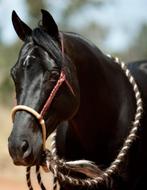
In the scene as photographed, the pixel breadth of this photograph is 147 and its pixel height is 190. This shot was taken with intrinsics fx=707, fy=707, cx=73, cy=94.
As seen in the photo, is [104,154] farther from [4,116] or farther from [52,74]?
[4,116]

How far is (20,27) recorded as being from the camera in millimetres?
4562

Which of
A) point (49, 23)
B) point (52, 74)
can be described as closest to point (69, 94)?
point (52, 74)

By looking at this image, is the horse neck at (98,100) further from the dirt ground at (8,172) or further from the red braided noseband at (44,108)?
the dirt ground at (8,172)

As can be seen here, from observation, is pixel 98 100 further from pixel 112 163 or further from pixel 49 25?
pixel 49 25

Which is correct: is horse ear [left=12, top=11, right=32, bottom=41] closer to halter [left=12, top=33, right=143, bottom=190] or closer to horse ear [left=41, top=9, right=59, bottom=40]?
horse ear [left=41, top=9, right=59, bottom=40]

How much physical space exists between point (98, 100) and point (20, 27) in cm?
76

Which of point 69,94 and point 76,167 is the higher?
point 69,94

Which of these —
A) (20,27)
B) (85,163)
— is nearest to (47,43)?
(20,27)

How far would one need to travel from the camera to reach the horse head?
418 centimetres

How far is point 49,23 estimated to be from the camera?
4.43 m

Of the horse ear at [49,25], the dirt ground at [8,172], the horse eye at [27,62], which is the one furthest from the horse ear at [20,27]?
the dirt ground at [8,172]

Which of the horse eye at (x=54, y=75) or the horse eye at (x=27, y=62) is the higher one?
the horse eye at (x=27, y=62)

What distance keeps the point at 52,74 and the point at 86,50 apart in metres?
0.52

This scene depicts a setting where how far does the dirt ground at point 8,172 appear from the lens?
1298 centimetres
